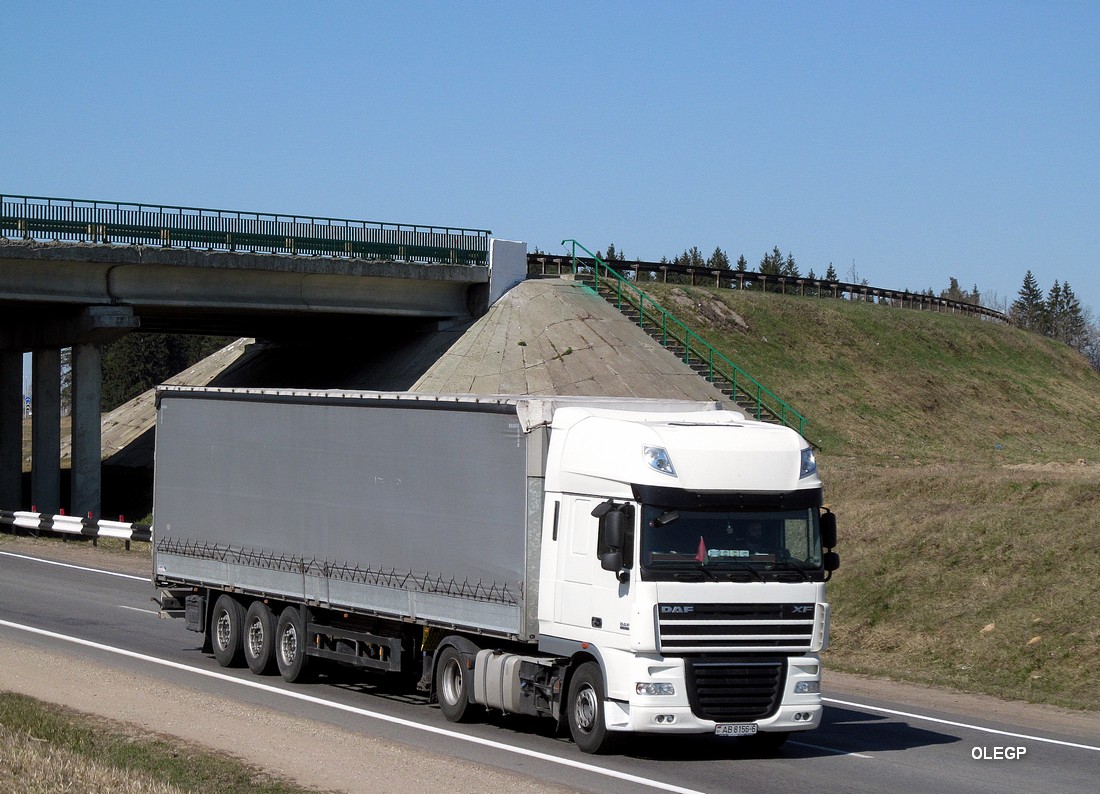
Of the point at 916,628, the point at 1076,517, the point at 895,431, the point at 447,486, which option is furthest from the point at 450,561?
the point at 895,431

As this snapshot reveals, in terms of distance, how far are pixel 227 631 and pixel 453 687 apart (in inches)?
199

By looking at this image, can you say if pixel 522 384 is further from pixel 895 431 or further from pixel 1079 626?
pixel 1079 626

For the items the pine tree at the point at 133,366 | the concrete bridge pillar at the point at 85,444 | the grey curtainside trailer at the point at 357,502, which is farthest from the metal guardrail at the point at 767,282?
the pine tree at the point at 133,366

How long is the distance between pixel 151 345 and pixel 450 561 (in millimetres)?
101086

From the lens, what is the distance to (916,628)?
2250 centimetres

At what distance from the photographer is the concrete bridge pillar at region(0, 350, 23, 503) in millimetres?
47500

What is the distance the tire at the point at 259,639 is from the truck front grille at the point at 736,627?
6979mm

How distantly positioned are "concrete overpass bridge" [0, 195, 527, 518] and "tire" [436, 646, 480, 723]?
27922 millimetres

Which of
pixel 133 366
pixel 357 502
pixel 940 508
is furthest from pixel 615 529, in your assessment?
pixel 133 366

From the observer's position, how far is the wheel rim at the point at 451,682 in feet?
48.9

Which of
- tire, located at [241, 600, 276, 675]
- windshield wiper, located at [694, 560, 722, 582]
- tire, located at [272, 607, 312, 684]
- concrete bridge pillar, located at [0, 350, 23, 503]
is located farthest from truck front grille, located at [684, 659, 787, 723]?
concrete bridge pillar, located at [0, 350, 23, 503]

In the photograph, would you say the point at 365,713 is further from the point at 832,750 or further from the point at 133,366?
the point at 133,366

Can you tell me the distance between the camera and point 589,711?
43.6 ft

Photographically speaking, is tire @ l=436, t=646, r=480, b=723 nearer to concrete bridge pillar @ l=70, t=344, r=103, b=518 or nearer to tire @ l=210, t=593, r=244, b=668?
tire @ l=210, t=593, r=244, b=668
